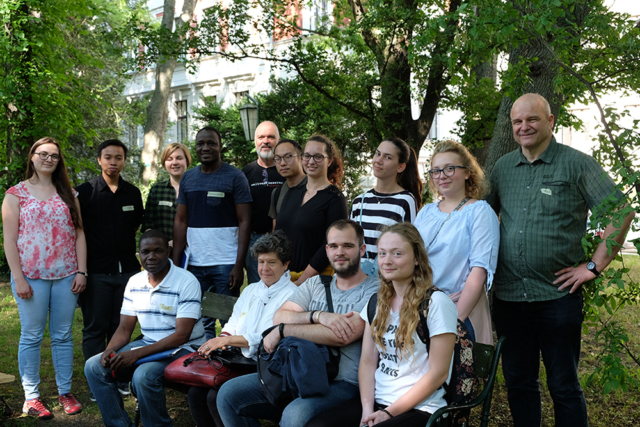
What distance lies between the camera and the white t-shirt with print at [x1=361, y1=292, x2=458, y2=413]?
308 cm

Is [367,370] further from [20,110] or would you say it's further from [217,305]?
[20,110]

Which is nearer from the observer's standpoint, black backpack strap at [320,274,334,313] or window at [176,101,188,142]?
black backpack strap at [320,274,334,313]

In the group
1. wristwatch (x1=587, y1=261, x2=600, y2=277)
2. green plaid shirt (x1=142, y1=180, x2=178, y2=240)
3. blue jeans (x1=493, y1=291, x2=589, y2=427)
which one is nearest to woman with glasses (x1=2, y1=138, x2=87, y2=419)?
green plaid shirt (x1=142, y1=180, x2=178, y2=240)

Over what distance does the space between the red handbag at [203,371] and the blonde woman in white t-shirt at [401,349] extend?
0.97m

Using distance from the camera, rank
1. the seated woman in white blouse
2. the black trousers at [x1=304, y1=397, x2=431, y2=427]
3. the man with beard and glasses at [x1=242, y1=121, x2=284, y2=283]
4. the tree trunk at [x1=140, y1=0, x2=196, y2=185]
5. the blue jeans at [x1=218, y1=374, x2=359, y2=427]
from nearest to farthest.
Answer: the black trousers at [x1=304, y1=397, x2=431, y2=427] < the blue jeans at [x1=218, y1=374, x2=359, y2=427] < the seated woman in white blouse < the man with beard and glasses at [x1=242, y1=121, x2=284, y2=283] < the tree trunk at [x1=140, y1=0, x2=196, y2=185]

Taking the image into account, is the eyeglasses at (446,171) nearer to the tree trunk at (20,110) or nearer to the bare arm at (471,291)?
the bare arm at (471,291)

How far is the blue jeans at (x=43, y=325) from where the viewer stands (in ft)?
16.9

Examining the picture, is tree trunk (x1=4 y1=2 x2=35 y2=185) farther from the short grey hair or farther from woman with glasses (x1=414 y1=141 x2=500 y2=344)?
woman with glasses (x1=414 y1=141 x2=500 y2=344)

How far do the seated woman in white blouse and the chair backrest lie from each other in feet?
1.47

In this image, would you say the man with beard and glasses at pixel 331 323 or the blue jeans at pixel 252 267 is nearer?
the man with beard and glasses at pixel 331 323

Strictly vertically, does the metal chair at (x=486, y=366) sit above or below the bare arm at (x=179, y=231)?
below

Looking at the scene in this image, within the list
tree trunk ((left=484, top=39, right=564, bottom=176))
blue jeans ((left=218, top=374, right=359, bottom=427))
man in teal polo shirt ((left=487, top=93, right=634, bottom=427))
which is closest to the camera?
man in teal polo shirt ((left=487, top=93, right=634, bottom=427))

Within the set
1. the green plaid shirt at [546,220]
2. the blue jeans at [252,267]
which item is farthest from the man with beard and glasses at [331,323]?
the blue jeans at [252,267]

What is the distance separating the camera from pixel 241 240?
209 inches
